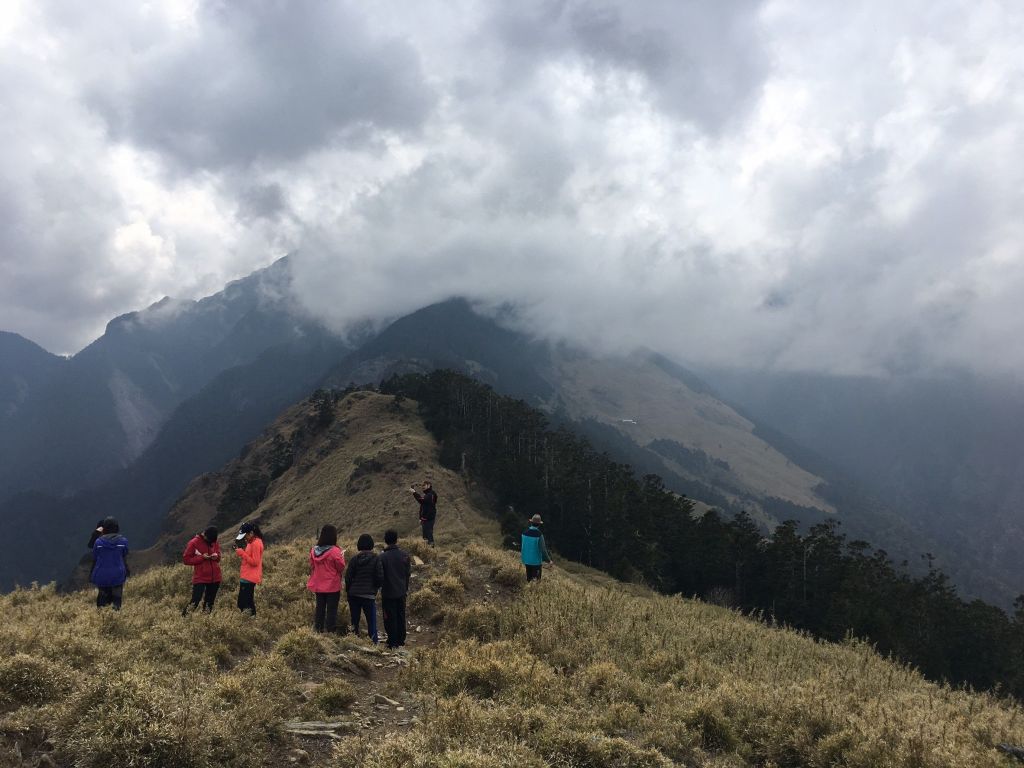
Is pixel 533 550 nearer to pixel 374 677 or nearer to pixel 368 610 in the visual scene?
pixel 368 610

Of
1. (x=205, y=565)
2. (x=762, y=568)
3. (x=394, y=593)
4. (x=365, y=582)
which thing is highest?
(x=365, y=582)

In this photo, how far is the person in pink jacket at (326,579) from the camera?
39.4 ft

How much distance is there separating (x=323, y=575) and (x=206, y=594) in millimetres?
3195

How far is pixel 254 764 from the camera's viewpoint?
617cm

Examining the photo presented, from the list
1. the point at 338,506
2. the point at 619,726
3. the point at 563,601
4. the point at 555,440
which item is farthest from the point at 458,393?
the point at 619,726

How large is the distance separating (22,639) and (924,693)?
14819mm

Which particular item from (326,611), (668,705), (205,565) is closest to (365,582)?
(326,611)

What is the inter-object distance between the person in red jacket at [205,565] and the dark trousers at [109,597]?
140 centimetres

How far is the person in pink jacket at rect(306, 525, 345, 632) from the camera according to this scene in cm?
1200

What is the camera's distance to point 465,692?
328 inches

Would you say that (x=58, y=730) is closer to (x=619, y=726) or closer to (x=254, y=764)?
(x=254, y=764)

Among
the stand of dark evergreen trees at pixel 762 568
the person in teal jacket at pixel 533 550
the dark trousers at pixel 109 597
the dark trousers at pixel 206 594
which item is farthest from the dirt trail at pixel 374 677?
the stand of dark evergreen trees at pixel 762 568

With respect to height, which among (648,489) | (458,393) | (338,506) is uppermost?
(458,393)

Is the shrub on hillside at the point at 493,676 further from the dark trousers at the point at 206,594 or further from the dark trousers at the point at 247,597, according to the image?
the dark trousers at the point at 206,594
